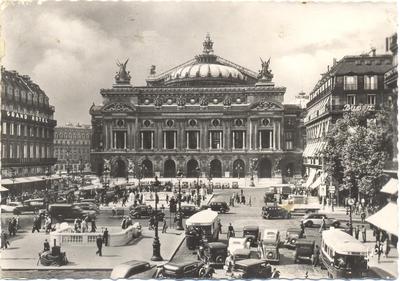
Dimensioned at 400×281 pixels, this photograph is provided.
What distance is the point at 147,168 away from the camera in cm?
8825

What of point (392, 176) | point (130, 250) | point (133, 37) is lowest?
point (130, 250)

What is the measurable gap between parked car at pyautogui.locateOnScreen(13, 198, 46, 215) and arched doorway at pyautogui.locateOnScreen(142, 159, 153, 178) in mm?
43780

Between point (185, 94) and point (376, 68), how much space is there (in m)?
47.3

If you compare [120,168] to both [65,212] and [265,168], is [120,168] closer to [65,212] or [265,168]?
[265,168]

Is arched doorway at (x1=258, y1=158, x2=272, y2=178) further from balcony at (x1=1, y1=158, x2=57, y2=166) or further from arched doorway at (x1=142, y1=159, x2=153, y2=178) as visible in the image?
balcony at (x1=1, y1=158, x2=57, y2=166)

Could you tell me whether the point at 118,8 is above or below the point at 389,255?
above

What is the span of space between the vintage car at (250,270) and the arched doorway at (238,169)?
6261 centimetres

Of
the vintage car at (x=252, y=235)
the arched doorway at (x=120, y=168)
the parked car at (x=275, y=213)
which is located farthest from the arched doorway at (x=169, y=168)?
the vintage car at (x=252, y=235)

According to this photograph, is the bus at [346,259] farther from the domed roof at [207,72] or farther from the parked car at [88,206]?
the domed roof at [207,72]

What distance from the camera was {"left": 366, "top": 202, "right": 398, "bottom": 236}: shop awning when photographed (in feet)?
84.2

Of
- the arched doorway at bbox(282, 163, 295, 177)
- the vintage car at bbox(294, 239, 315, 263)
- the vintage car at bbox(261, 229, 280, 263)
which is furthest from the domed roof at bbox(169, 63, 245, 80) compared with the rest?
the vintage car at bbox(294, 239, 315, 263)

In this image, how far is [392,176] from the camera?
1091 inches

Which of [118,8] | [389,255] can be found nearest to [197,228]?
[389,255]

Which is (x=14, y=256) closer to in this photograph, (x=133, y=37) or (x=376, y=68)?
(x=133, y=37)
